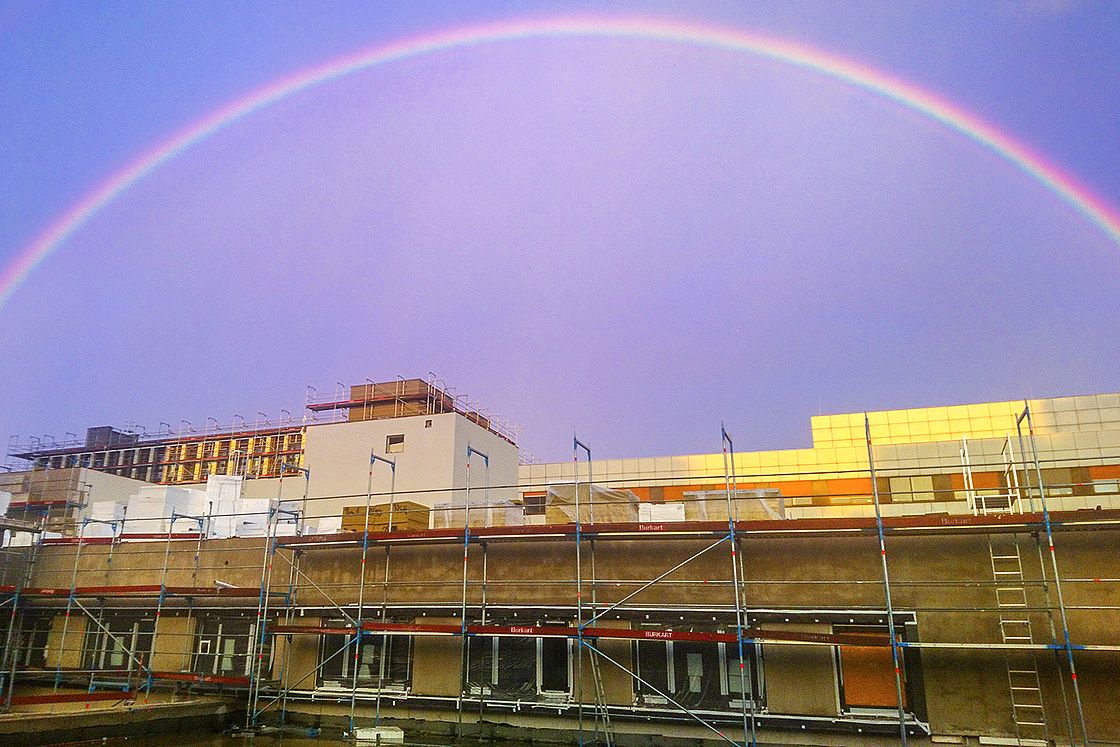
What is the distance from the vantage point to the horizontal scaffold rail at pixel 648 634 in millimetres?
13094

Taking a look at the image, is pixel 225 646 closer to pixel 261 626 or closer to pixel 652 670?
pixel 261 626

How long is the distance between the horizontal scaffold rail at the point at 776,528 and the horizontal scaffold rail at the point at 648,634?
1770 mm

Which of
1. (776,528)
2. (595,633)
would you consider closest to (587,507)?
(595,633)

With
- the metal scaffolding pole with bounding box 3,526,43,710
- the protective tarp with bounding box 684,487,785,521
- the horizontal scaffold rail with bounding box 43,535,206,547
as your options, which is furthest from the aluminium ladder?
the metal scaffolding pole with bounding box 3,526,43,710

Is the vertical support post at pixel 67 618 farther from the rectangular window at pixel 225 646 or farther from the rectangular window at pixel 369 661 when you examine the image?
the rectangular window at pixel 369 661

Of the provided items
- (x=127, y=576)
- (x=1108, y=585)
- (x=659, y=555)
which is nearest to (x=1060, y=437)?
(x=1108, y=585)

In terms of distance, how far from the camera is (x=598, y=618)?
15.8m

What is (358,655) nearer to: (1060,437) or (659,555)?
(659,555)

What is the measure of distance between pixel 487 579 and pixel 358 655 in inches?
133

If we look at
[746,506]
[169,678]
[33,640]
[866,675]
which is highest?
[746,506]

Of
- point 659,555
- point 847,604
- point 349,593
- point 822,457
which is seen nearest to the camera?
point 847,604

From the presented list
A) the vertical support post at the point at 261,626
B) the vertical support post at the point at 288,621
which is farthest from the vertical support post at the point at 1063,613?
the vertical support post at the point at 261,626

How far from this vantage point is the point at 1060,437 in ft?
122

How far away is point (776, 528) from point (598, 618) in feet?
13.0
